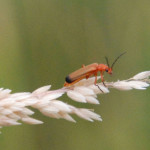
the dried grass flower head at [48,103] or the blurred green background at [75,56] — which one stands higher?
the blurred green background at [75,56]

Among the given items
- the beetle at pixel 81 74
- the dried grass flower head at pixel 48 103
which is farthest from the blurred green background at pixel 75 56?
the dried grass flower head at pixel 48 103

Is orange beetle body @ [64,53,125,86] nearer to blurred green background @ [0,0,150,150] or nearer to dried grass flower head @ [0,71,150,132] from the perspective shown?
dried grass flower head @ [0,71,150,132]

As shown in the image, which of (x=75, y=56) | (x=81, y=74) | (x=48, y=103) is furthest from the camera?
(x=75, y=56)

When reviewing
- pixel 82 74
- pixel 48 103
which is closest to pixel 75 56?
pixel 82 74

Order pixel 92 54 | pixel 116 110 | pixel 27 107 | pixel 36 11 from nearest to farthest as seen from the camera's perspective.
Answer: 1. pixel 27 107
2. pixel 116 110
3. pixel 92 54
4. pixel 36 11

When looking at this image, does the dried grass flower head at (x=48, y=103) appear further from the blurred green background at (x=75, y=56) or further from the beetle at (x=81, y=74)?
the blurred green background at (x=75, y=56)

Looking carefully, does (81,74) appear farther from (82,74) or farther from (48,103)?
(48,103)

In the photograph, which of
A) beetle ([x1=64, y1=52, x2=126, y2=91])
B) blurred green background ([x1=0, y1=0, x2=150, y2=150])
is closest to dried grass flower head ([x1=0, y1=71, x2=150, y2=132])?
beetle ([x1=64, y1=52, x2=126, y2=91])

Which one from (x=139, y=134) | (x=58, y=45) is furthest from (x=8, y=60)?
(x=139, y=134)

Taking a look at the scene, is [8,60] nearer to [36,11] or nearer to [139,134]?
[36,11]
